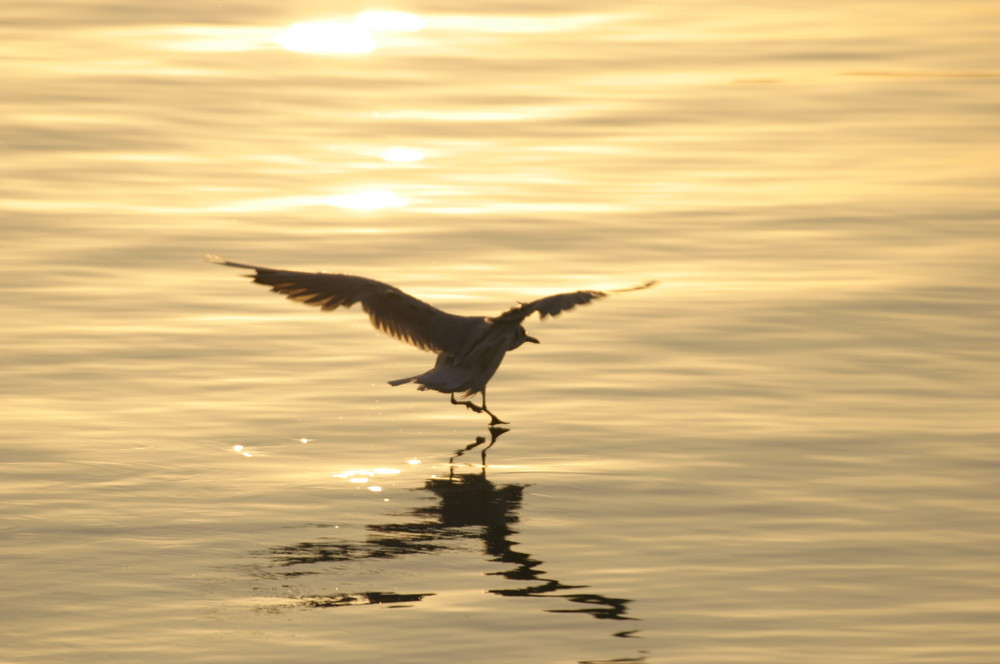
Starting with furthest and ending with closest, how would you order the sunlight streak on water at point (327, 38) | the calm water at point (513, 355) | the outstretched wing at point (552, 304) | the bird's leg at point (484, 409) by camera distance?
the sunlight streak on water at point (327, 38) → the bird's leg at point (484, 409) → the outstretched wing at point (552, 304) → the calm water at point (513, 355)

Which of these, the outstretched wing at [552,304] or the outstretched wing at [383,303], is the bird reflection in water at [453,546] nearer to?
the outstretched wing at [552,304]

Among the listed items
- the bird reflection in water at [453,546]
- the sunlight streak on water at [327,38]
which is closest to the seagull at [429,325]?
the bird reflection in water at [453,546]

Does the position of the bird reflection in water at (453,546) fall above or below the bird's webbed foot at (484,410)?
below

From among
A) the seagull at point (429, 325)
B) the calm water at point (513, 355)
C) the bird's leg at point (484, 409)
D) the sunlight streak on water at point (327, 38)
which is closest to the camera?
the calm water at point (513, 355)

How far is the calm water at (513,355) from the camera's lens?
7.70 metres

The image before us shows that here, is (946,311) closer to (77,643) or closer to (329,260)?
(329,260)

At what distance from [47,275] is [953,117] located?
926cm

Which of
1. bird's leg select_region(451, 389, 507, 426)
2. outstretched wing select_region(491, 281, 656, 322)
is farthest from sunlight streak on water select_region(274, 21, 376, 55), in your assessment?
outstretched wing select_region(491, 281, 656, 322)

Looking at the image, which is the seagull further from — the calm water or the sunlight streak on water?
the sunlight streak on water

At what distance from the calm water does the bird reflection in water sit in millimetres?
26

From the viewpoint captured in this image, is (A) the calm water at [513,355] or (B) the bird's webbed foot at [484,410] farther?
(B) the bird's webbed foot at [484,410]

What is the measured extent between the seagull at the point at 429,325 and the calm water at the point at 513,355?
1.27ft

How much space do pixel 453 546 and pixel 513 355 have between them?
361 centimetres

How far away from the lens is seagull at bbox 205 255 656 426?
10047 mm
